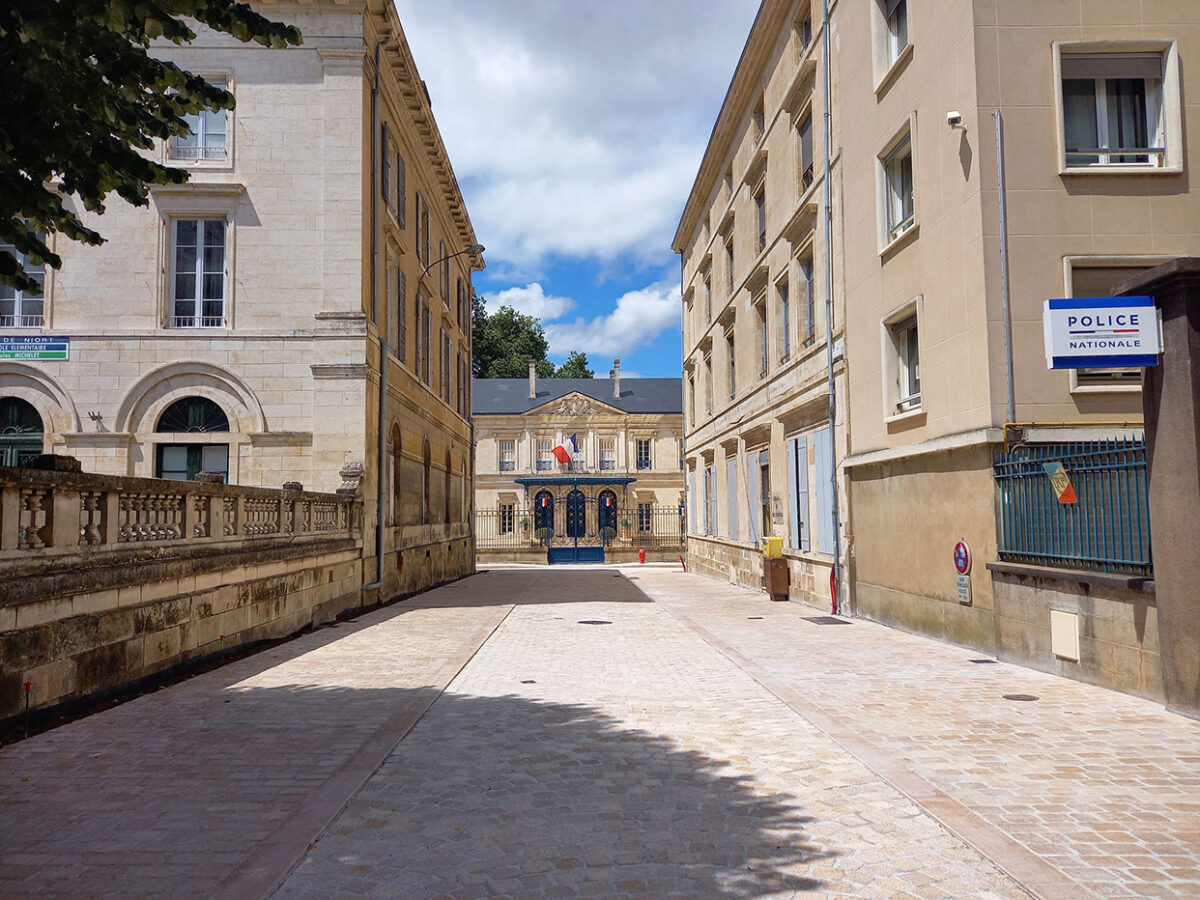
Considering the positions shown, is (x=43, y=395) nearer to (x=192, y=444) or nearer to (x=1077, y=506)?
(x=192, y=444)

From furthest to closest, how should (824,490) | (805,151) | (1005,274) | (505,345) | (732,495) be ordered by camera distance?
1. (505,345)
2. (732,495)
3. (805,151)
4. (824,490)
5. (1005,274)

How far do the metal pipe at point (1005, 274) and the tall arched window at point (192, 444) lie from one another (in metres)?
13.5

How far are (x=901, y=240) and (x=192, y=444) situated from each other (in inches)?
514

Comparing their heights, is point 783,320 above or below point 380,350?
above

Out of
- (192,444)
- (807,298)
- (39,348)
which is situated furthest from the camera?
(807,298)

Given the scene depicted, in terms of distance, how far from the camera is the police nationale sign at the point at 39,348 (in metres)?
16.8

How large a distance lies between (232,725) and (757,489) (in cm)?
1645

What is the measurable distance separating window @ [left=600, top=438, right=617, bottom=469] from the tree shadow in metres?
47.3

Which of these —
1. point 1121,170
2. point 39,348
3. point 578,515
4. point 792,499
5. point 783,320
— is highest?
point 783,320

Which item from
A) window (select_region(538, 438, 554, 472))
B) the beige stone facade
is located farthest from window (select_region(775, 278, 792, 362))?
window (select_region(538, 438, 554, 472))

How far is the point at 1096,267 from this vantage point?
10.4 metres

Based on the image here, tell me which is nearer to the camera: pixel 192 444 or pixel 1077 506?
pixel 1077 506

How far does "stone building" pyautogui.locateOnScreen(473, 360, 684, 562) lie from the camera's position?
51.1m

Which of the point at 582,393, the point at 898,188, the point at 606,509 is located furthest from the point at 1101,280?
the point at 582,393
